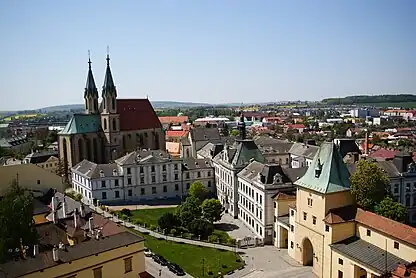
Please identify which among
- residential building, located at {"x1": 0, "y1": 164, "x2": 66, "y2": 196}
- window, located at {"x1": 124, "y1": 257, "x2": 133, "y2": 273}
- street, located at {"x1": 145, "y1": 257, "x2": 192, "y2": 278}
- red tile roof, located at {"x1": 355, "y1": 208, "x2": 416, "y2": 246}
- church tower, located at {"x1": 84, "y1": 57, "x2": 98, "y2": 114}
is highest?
church tower, located at {"x1": 84, "y1": 57, "x2": 98, "y2": 114}

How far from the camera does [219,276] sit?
40594 millimetres

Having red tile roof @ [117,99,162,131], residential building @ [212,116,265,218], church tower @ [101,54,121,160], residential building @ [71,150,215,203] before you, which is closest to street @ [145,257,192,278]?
residential building @ [212,116,265,218]

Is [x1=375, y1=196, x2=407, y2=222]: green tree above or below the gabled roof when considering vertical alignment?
below

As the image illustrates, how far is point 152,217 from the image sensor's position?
206 ft

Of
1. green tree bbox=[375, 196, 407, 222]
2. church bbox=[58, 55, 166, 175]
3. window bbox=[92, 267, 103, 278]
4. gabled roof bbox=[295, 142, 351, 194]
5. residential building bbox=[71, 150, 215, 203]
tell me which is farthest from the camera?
church bbox=[58, 55, 166, 175]

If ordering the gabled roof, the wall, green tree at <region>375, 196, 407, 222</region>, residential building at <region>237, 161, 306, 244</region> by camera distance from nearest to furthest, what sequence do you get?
the wall
the gabled roof
green tree at <region>375, 196, 407, 222</region>
residential building at <region>237, 161, 306, 244</region>

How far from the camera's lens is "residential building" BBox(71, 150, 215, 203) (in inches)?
2795

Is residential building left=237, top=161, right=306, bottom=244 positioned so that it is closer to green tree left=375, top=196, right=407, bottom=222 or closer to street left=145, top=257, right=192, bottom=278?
green tree left=375, top=196, right=407, bottom=222

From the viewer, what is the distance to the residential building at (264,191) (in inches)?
2029

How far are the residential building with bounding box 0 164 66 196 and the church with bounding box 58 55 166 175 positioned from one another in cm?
3005

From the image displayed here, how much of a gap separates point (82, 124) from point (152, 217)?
32.9 m

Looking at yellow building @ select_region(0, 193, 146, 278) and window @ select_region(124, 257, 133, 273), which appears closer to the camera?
yellow building @ select_region(0, 193, 146, 278)

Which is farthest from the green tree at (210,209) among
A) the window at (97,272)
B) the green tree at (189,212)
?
the window at (97,272)

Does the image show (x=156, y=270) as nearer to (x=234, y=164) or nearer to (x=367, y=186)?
(x=367, y=186)
